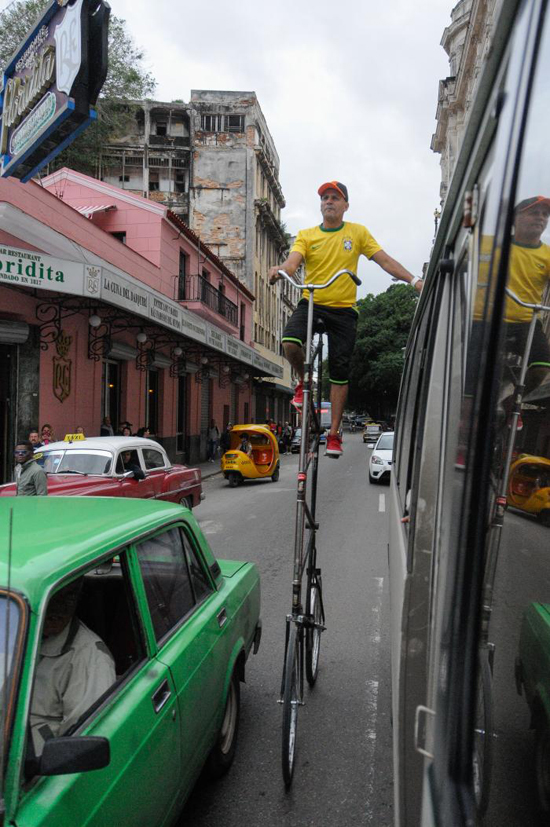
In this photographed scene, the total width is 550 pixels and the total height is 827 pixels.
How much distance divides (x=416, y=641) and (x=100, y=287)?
41.0ft

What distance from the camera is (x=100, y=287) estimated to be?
42.9 feet

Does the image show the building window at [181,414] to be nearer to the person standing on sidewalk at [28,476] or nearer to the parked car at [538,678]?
the person standing on sidewalk at [28,476]

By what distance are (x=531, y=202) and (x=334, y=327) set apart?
10.5 feet

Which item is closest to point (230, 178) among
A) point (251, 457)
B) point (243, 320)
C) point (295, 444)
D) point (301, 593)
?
point (243, 320)

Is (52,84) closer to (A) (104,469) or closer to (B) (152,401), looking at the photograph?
(A) (104,469)

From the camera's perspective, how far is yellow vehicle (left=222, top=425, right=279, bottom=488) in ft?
58.9

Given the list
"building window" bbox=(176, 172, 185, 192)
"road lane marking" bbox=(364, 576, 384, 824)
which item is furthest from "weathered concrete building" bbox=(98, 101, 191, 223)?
"road lane marking" bbox=(364, 576, 384, 824)

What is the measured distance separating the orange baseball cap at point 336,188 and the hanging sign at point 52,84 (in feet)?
21.5

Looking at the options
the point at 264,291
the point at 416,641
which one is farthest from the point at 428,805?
the point at 264,291

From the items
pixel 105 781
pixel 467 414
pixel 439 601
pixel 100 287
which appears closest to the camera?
pixel 467 414

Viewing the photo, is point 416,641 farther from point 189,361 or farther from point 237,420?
point 237,420

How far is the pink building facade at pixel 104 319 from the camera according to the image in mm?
12852

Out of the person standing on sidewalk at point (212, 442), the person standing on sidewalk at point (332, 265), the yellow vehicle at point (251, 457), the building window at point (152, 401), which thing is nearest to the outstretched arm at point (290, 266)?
the person standing on sidewalk at point (332, 265)

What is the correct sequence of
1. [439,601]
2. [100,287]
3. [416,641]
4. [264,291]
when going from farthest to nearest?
[264,291] < [100,287] < [416,641] < [439,601]
